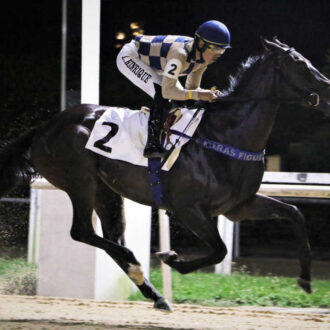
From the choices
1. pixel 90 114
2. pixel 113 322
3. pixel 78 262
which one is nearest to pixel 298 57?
pixel 90 114

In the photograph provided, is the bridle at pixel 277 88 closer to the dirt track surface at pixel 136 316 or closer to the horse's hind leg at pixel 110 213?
the horse's hind leg at pixel 110 213

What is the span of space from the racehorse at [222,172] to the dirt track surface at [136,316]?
234 mm

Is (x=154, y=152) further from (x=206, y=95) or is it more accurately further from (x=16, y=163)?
(x=16, y=163)

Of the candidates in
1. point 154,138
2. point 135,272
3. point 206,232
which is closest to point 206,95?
point 154,138

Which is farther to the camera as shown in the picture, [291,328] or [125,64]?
[125,64]

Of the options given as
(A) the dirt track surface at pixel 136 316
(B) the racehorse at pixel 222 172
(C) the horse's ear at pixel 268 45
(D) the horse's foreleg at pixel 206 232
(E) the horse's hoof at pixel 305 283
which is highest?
(C) the horse's ear at pixel 268 45

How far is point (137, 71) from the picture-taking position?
4.82m

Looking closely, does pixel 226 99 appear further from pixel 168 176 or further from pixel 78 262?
pixel 78 262

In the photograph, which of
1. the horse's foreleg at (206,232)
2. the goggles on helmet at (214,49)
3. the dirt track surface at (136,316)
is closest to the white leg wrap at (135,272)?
the dirt track surface at (136,316)

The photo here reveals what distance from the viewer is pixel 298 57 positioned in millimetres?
4406

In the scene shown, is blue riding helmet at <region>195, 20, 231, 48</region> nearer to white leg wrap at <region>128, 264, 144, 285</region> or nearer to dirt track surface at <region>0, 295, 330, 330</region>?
white leg wrap at <region>128, 264, 144, 285</region>

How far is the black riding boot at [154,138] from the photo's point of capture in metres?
4.51

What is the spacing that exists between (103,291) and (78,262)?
0.31m

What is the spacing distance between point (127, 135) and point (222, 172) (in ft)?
2.29
